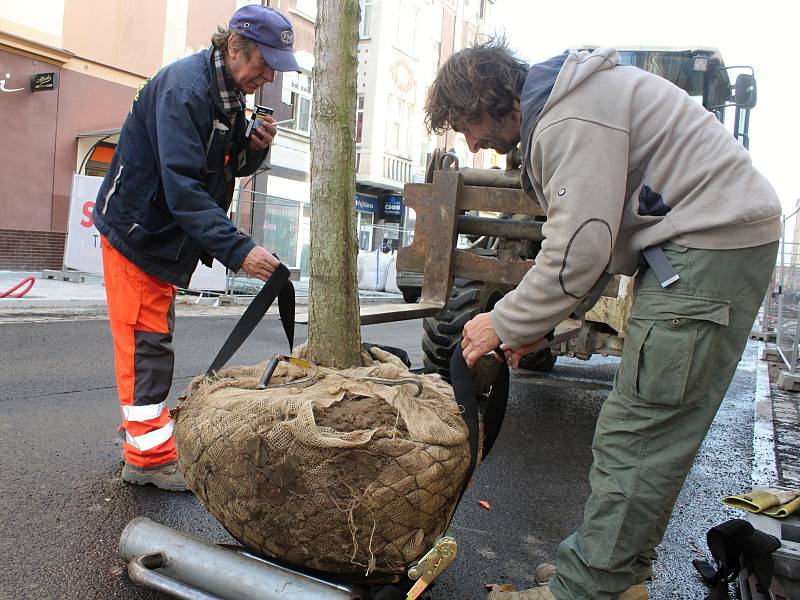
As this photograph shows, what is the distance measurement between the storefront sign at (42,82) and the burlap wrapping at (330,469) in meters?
13.8

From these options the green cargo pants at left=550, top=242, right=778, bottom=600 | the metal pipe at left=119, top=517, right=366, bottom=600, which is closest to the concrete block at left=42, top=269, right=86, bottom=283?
the metal pipe at left=119, top=517, right=366, bottom=600

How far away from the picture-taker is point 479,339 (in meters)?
2.04

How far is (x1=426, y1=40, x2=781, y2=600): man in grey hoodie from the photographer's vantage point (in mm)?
1857

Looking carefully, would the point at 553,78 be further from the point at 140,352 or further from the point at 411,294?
the point at 411,294

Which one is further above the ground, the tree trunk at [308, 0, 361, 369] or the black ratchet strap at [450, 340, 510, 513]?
the tree trunk at [308, 0, 361, 369]

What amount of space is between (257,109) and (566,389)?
398 centimetres

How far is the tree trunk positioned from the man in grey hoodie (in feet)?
2.01

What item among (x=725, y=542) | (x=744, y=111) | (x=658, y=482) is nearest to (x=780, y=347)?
(x=744, y=111)

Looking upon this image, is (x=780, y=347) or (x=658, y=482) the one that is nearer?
(x=658, y=482)

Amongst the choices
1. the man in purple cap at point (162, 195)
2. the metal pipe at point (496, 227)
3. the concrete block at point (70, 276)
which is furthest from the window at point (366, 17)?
the man in purple cap at point (162, 195)

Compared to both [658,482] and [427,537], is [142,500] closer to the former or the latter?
[427,537]

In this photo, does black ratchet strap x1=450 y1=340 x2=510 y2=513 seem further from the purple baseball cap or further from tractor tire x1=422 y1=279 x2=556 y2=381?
tractor tire x1=422 y1=279 x2=556 y2=381

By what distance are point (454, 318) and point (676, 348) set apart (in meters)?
2.79

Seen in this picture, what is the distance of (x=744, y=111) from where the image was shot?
21.2 feet
